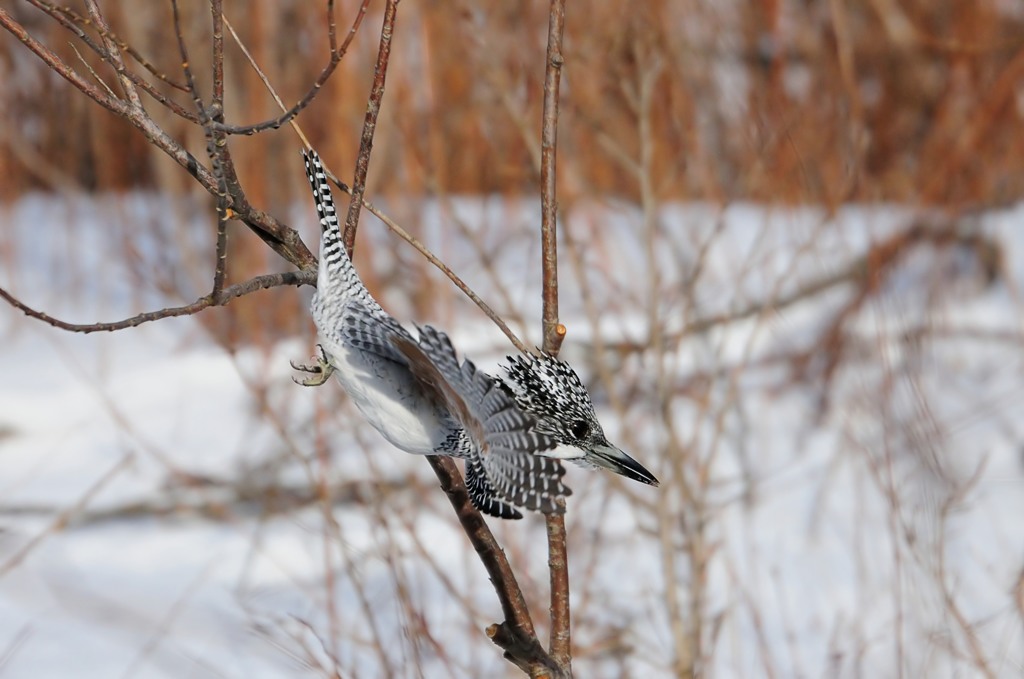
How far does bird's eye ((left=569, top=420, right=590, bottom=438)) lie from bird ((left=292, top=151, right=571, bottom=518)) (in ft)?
0.53

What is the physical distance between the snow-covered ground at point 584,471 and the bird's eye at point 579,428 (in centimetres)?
78

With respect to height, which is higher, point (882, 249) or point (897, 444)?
point (882, 249)

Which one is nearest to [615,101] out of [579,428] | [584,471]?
[584,471]

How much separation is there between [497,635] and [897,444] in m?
2.57

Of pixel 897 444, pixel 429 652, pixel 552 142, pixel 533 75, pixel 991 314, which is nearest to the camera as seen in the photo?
pixel 552 142

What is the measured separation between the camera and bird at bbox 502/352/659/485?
53.4 inches

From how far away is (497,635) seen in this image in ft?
3.78

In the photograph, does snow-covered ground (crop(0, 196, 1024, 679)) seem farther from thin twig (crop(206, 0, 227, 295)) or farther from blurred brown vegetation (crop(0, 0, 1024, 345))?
thin twig (crop(206, 0, 227, 295))

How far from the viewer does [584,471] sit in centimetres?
288

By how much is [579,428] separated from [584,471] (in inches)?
59.7

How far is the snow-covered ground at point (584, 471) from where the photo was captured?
2.52m

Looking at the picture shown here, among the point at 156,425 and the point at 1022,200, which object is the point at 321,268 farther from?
the point at 1022,200

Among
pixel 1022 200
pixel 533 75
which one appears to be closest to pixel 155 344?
pixel 533 75

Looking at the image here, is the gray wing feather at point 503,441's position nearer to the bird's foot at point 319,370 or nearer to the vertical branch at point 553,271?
the vertical branch at point 553,271
